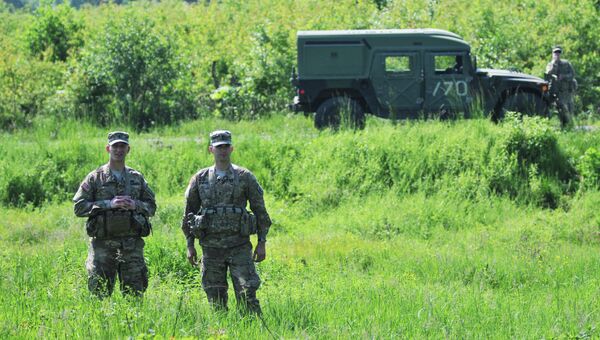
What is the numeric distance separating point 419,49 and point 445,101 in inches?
43.5

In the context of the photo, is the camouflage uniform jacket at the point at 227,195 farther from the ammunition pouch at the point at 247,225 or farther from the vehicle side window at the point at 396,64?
the vehicle side window at the point at 396,64

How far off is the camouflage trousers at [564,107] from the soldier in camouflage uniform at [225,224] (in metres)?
11.9

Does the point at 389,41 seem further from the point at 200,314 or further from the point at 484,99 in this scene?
the point at 200,314

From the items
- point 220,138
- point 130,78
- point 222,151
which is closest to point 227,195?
point 222,151

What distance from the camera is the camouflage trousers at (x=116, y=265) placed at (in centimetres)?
730

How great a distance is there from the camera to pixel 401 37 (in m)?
17.0

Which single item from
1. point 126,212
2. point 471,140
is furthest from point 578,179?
point 126,212

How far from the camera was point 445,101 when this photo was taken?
1719cm

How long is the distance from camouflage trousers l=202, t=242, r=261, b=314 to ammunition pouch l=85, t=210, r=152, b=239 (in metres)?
0.63

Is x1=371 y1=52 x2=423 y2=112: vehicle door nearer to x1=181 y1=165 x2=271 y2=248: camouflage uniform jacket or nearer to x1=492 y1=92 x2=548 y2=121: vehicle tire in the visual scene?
x1=492 y1=92 x2=548 y2=121: vehicle tire

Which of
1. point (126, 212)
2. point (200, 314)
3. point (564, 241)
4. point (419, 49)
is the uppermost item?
point (419, 49)

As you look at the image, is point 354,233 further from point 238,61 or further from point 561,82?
point 238,61

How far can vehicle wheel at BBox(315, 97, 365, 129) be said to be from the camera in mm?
17234

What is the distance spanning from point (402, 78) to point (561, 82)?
313 cm
